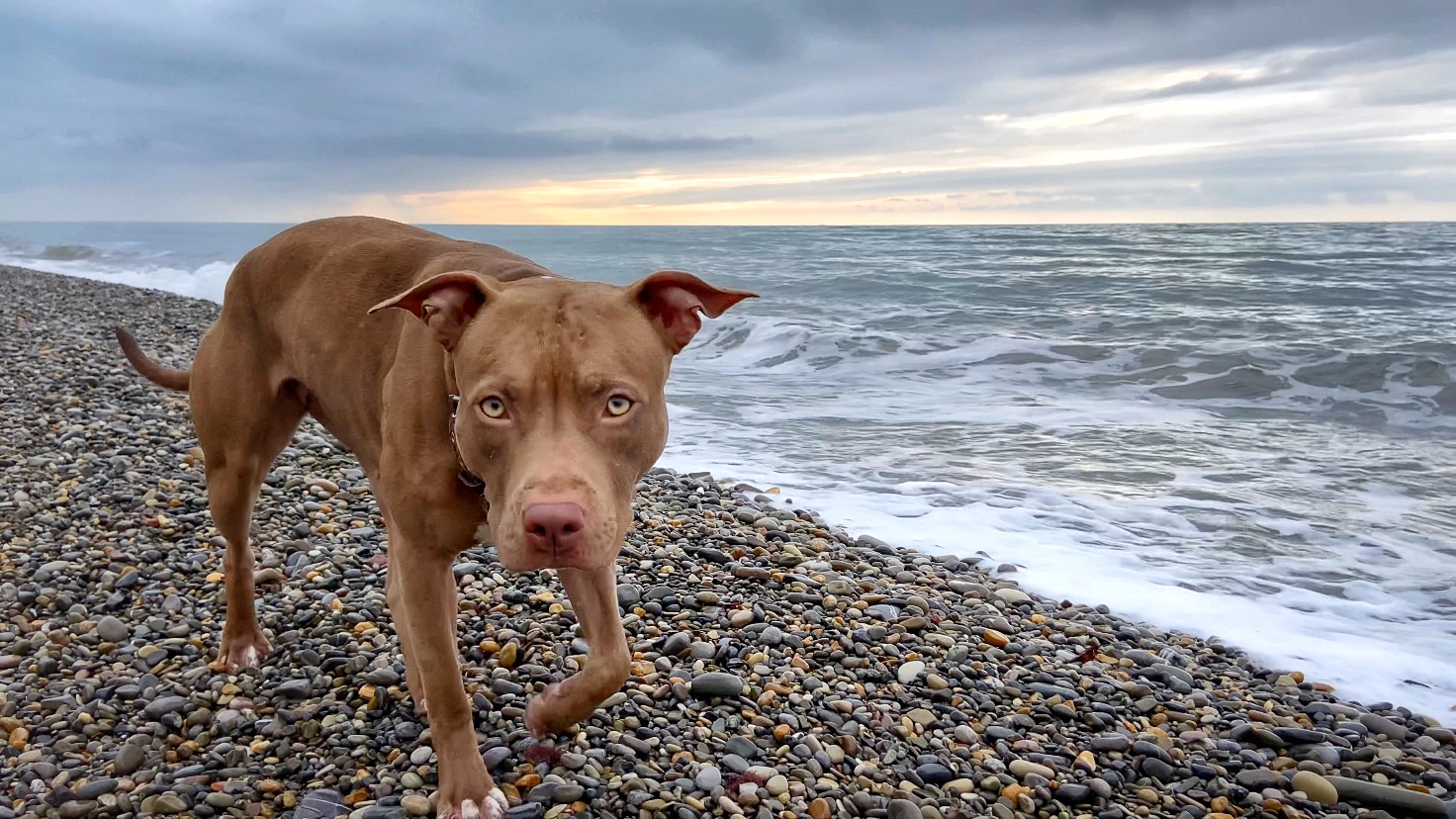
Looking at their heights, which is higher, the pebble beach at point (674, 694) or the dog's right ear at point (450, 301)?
the dog's right ear at point (450, 301)

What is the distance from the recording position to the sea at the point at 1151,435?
614 cm

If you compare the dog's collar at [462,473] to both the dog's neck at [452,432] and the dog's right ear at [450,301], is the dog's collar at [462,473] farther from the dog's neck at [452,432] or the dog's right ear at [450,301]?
the dog's right ear at [450,301]

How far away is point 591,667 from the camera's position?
3350mm

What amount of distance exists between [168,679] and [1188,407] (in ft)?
37.4

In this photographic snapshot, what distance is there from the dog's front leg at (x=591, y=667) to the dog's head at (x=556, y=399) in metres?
0.66

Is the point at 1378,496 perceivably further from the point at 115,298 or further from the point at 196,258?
the point at 196,258

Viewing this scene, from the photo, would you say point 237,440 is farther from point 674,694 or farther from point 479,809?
point 674,694

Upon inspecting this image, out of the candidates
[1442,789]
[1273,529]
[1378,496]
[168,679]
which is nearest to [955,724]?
[1442,789]

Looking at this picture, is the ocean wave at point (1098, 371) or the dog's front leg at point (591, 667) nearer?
the dog's front leg at point (591, 667)

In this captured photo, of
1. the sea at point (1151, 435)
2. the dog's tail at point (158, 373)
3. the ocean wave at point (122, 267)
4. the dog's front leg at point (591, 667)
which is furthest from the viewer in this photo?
the ocean wave at point (122, 267)

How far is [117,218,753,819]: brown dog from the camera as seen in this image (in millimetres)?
2648

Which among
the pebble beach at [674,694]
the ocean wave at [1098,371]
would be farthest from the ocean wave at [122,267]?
the pebble beach at [674,694]

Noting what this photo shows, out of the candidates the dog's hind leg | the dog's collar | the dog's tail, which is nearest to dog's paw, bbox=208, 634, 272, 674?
the dog's hind leg

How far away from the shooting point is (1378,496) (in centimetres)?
833
